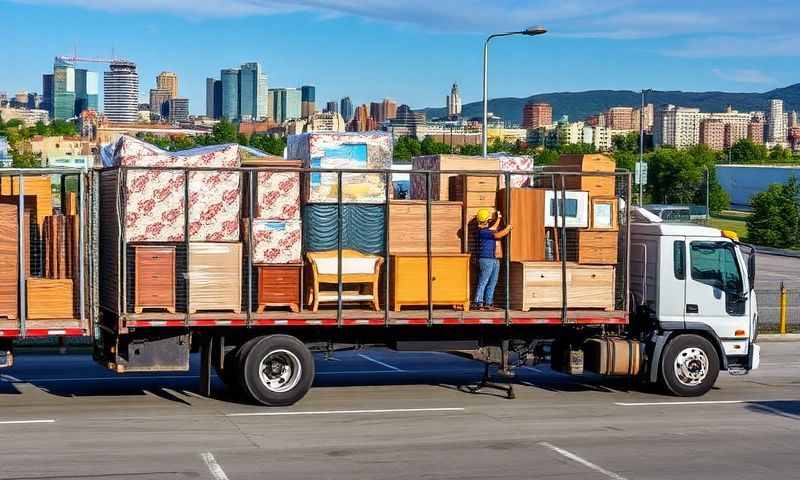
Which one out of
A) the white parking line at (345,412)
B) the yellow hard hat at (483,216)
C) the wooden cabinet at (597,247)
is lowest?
the white parking line at (345,412)

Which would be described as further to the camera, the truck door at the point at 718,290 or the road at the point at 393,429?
the truck door at the point at 718,290

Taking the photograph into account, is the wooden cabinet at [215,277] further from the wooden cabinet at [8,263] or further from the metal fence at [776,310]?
the metal fence at [776,310]

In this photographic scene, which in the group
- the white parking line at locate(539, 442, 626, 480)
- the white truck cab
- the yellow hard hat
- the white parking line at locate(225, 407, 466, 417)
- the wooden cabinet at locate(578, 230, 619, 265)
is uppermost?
the yellow hard hat

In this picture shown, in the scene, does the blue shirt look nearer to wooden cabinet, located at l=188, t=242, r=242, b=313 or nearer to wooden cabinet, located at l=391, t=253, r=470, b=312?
wooden cabinet, located at l=391, t=253, r=470, b=312

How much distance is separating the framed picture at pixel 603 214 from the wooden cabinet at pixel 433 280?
6.57 ft

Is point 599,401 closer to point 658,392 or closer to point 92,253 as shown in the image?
point 658,392

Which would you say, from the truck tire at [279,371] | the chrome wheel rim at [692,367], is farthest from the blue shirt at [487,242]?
the chrome wheel rim at [692,367]

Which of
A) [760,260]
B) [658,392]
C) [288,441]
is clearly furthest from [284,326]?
[760,260]

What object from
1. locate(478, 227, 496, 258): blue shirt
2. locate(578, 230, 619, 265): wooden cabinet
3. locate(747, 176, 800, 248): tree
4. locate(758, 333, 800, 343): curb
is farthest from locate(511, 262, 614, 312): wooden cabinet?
locate(747, 176, 800, 248): tree

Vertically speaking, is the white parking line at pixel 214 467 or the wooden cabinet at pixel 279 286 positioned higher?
the wooden cabinet at pixel 279 286

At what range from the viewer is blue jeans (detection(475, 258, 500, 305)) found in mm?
16453

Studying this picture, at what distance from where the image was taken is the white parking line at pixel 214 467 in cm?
1157

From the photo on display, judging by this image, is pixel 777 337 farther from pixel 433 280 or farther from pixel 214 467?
pixel 214 467

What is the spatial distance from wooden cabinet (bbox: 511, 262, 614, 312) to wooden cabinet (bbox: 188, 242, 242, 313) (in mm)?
3843
